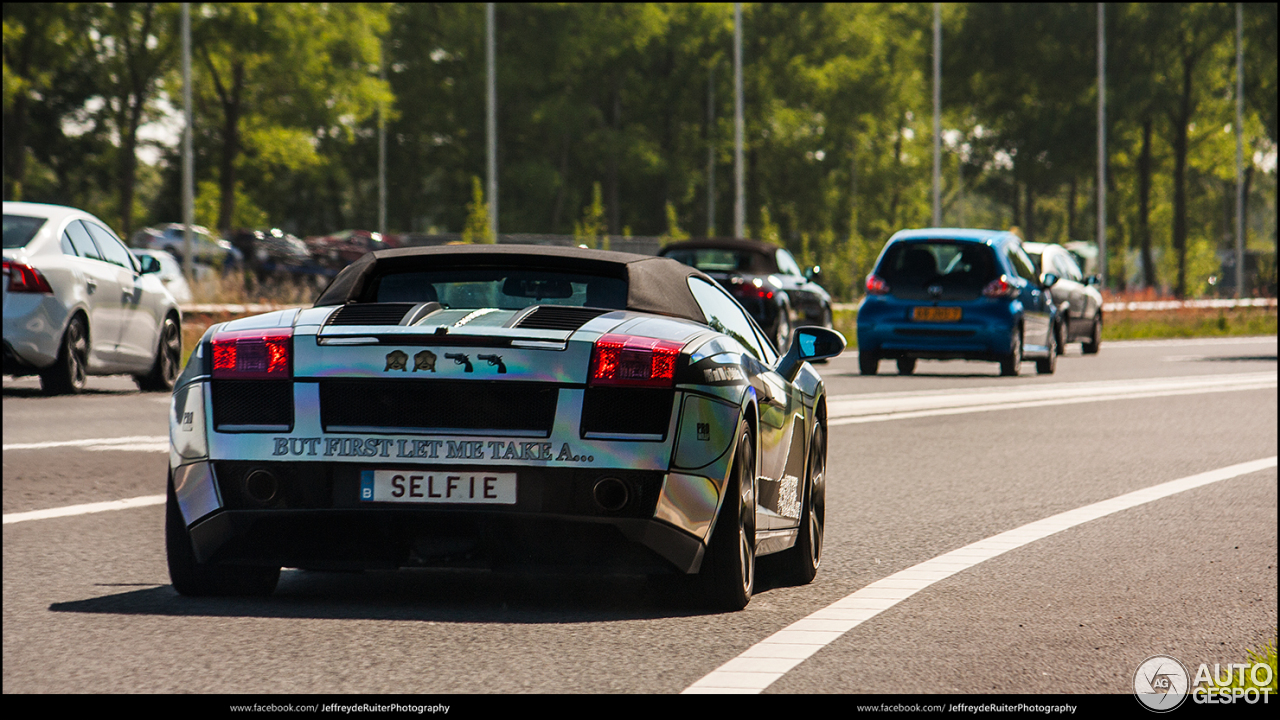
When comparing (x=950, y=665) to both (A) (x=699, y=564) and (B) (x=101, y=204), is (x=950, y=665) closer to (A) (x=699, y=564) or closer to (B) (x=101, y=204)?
(A) (x=699, y=564)

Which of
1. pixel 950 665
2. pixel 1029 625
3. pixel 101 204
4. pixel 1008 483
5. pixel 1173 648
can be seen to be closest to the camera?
pixel 950 665

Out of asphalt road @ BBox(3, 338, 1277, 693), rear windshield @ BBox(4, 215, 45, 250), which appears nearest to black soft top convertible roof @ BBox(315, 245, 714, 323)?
asphalt road @ BBox(3, 338, 1277, 693)

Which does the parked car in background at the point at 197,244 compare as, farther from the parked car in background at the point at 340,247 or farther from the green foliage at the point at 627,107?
the green foliage at the point at 627,107

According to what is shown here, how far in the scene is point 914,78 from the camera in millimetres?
89250

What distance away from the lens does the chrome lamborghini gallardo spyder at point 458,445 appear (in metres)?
5.57

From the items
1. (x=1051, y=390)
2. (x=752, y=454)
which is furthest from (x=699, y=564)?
(x=1051, y=390)

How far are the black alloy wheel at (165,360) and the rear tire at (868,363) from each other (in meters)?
7.83

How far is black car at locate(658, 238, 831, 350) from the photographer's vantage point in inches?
918

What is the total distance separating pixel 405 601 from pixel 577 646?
0.97 metres

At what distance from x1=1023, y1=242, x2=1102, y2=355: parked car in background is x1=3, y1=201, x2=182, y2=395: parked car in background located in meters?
12.8

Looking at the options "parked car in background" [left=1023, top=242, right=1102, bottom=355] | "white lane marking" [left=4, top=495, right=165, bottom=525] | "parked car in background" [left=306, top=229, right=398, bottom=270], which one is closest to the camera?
"white lane marking" [left=4, top=495, right=165, bottom=525]

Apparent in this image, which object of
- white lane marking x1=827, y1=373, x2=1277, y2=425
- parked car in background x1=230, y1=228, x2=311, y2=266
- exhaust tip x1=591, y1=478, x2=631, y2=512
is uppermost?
parked car in background x1=230, y1=228, x2=311, y2=266

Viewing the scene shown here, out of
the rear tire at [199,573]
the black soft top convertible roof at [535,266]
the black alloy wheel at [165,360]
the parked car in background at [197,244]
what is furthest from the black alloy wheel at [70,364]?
the parked car in background at [197,244]

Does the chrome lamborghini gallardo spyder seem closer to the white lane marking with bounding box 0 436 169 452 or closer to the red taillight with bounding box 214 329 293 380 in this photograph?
the red taillight with bounding box 214 329 293 380
